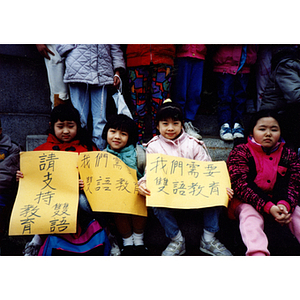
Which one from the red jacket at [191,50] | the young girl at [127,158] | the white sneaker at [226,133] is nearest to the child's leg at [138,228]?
the young girl at [127,158]

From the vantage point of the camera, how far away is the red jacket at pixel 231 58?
231cm

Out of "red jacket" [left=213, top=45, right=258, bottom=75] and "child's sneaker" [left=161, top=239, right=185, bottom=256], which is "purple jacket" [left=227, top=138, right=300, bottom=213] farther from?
"red jacket" [left=213, top=45, right=258, bottom=75]

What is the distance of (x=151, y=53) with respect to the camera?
216cm

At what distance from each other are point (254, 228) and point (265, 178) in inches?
15.7

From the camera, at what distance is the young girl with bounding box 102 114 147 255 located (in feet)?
5.59

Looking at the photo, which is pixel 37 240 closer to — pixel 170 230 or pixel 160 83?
pixel 170 230

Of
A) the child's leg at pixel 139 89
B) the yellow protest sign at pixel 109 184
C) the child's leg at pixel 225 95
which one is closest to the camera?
the yellow protest sign at pixel 109 184

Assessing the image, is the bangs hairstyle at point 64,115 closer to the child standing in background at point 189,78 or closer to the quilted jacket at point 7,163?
the quilted jacket at point 7,163

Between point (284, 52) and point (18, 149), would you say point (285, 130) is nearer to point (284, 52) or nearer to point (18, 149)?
point (284, 52)

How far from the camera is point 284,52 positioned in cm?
216

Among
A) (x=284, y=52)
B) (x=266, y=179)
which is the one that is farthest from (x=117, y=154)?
(x=284, y=52)

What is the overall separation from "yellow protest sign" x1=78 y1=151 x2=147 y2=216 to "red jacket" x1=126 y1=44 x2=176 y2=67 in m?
1.04

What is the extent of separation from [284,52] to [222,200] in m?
1.61

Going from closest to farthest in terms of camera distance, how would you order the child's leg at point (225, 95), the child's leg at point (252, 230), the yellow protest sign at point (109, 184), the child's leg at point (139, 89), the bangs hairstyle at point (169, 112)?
the child's leg at point (252, 230)
the yellow protest sign at point (109, 184)
the bangs hairstyle at point (169, 112)
the child's leg at point (139, 89)
the child's leg at point (225, 95)
